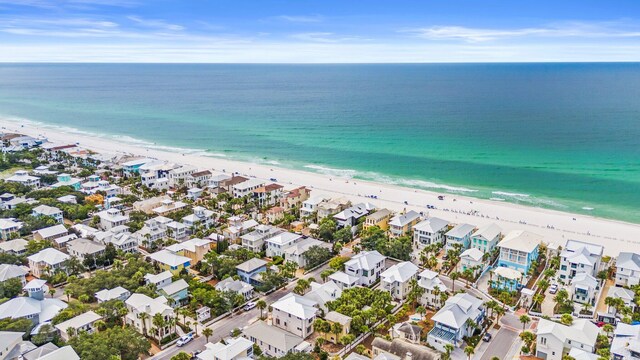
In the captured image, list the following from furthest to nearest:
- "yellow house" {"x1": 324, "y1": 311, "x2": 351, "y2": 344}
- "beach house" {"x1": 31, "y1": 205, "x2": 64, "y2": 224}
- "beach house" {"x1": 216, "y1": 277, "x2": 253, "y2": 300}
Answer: "beach house" {"x1": 31, "y1": 205, "x2": 64, "y2": 224} < "beach house" {"x1": 216, "y1": 277, "x2": 253, "y2": 300} < "yellow house" {"x1": 324, "y1": 311, "x2": 351, "y2": 344}

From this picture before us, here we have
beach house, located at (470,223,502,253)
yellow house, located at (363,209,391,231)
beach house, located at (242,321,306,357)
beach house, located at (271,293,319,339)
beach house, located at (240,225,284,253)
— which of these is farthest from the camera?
yellow house, located at (363,209,391,231)

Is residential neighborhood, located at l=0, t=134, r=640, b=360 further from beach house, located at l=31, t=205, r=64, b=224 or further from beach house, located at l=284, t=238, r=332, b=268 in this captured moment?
beach house, located at l=284, t=238, r=332, b=268

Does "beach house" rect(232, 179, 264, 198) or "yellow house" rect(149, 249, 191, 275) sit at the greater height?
"beach house" rect(232, 179, 264, 198)

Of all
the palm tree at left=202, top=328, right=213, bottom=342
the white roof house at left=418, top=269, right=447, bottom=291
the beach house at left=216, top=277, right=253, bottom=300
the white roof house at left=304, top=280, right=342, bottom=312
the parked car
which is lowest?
the parked car

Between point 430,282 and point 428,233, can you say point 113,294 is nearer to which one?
point 430,282

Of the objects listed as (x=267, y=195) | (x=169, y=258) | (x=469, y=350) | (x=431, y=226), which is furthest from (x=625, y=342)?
(x=267, y=195)

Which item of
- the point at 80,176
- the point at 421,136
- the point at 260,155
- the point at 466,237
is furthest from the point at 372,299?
the point at 421,136

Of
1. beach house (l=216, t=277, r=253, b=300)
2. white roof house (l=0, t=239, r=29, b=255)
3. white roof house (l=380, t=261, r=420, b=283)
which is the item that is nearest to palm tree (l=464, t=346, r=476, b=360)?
white roof house (l=380, t=261, r=420, b=283)
